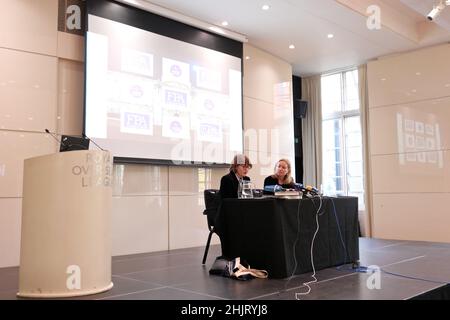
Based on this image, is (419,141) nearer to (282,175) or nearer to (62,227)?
(282,175)

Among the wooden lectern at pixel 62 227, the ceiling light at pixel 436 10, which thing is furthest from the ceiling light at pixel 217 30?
the wooden lectern at pixel 62 227

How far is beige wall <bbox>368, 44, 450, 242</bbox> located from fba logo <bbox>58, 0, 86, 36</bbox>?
203 inches

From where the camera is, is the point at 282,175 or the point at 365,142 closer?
the point at 282,175

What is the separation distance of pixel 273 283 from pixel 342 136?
5885 millimetres

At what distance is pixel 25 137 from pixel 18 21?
1243 mm

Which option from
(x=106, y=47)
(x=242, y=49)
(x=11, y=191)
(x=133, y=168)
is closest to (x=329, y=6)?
(x=242, y=49)

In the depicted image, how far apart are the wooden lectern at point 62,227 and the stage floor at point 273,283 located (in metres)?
0.18

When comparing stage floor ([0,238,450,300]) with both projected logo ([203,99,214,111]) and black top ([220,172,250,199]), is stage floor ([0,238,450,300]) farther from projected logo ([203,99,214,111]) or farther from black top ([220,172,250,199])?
projected logo ([203,99,214,111])

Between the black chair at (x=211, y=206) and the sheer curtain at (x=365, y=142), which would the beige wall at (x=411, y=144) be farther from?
the black chair at (x=211, y=206)

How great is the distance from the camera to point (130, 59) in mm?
5152

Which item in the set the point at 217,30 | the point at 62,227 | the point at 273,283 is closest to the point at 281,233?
the point at 273,283

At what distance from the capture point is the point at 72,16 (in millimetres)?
4848

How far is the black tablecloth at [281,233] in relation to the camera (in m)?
3.12

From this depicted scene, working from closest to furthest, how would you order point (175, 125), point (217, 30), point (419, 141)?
point (175, 125)
point (217, 30)
point (419, 141)
